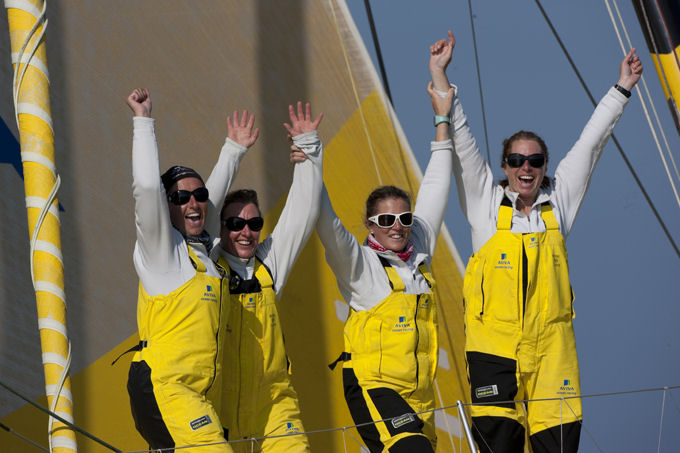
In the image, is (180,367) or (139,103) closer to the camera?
(180,367)

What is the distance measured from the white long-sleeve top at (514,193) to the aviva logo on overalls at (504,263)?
0.26 ft

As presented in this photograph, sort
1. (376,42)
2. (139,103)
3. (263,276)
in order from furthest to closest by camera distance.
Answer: (376,42) < (263,276) < (139,103)

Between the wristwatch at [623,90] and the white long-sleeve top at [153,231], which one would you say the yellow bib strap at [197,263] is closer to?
the white long-sleeve top at [153,231]

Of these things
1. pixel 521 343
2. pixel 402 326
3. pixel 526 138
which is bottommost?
pixel 521 343

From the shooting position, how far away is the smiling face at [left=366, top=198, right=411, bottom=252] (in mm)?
2510

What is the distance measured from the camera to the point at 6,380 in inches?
102

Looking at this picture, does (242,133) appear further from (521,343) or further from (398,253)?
(521,343)

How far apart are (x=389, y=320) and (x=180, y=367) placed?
1.96ft

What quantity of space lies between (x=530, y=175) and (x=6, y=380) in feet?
5.00

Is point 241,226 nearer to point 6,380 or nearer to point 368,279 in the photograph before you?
point 368,279

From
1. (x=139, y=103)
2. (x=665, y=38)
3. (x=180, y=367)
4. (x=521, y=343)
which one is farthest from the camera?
(x=665, y=38)

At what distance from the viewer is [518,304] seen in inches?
97.0

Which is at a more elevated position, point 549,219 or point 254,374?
point 549,219

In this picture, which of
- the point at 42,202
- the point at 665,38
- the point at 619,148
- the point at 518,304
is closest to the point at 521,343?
the point at 518,304
